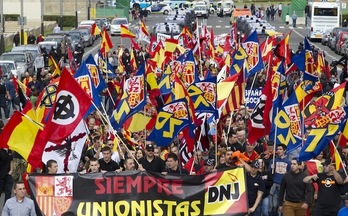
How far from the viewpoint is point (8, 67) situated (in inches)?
1607

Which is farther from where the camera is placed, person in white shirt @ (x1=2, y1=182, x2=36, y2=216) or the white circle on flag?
the white circle on flag

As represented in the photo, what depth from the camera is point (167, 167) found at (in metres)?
18.0

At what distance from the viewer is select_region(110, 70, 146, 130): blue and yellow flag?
73.0ft

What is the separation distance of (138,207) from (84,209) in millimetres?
661

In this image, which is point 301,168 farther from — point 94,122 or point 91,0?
point 91,0

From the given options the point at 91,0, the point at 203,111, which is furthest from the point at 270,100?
the point at 91,0

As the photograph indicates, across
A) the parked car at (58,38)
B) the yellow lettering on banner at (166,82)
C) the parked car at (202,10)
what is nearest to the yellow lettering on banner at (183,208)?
the yellow lettering on banner at (166,82)

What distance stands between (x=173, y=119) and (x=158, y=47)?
16.4 metres

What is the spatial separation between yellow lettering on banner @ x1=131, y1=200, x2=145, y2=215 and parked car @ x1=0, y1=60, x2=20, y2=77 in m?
24.2

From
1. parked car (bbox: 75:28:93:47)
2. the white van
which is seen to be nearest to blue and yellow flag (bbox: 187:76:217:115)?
parked car (bbox: 75:28:93:47)

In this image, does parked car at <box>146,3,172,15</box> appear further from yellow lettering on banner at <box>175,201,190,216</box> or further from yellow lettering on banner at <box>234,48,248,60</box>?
yellow lettering on banner at <box>175,201,190,216</box>

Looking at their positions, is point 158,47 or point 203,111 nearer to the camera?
point 203,111

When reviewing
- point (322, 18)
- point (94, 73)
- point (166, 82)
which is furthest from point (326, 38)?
point (94, 73)

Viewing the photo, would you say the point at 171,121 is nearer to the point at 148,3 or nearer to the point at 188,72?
the point at 188,72
